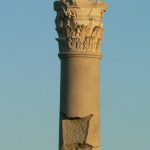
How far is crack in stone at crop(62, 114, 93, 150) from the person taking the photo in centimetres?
1588

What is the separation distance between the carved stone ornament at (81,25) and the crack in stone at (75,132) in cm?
163

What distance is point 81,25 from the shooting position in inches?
634

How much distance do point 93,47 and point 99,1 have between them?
43.4 inches

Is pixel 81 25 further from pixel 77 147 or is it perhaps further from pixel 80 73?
pixel 77 147

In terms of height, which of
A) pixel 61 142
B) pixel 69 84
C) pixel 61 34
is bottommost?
pixel 61 142

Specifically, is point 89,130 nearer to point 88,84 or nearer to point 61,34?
point 88,84

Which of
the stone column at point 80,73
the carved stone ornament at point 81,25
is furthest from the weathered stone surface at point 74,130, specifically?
the carved stone ornament at point 81,25

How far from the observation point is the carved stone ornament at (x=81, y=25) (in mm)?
16109

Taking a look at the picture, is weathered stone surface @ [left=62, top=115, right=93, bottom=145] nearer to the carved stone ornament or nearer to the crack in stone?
the crack in stone

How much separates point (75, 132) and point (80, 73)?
139 cm

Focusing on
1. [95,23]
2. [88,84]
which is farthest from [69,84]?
[95,23]

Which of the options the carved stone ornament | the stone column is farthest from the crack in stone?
the carved stone ornament

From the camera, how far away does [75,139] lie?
16.0m

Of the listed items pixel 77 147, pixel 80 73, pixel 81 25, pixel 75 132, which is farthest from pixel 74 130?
pixel 81 25
